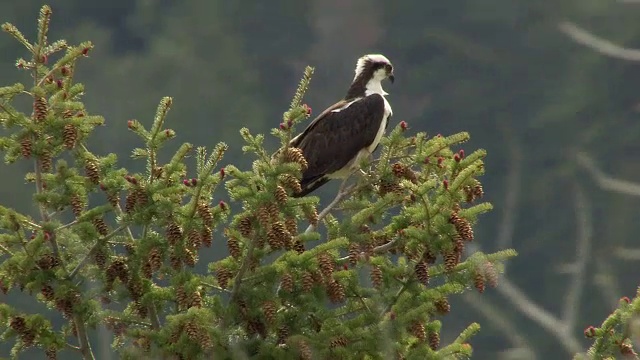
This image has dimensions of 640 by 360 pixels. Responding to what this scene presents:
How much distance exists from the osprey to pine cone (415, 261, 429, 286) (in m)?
2.94

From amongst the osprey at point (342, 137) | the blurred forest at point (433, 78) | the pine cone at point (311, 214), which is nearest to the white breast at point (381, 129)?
the osprey at point (342, 137)

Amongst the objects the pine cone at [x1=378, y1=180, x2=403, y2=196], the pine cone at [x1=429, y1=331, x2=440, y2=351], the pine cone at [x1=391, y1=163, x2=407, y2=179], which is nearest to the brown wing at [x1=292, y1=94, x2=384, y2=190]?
the pine cone at [x1=378, y1=180, x2=403, y2=196]

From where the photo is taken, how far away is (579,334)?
3597cm

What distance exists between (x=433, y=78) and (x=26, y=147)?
45046 millimetres

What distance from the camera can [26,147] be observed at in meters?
9.46

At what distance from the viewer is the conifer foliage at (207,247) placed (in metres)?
9.33

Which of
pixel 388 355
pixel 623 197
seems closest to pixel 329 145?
pixel 388 355

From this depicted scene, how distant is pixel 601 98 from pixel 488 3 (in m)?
5.89

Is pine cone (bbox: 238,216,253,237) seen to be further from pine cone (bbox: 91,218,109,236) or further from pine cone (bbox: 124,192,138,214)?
pine cone (bbox: 91,218,109,236)

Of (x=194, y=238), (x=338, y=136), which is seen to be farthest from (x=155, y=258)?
(x=338, y=136)

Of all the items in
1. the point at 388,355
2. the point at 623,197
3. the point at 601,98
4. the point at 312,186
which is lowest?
the point at 388,355

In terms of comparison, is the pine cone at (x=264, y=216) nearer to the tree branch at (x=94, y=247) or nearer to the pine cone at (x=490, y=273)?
the tree branch at (x=94, y=247)

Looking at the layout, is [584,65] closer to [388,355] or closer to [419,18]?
[419,18]

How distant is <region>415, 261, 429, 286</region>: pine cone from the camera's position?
9477 millimetres
